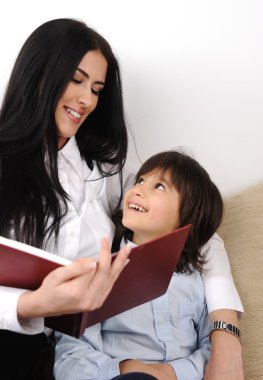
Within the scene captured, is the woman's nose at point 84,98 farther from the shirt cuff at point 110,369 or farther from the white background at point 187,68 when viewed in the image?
the shirt cuff at point 110,369

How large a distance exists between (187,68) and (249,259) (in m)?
0.67

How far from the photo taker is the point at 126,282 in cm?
103

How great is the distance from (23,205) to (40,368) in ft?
1.32

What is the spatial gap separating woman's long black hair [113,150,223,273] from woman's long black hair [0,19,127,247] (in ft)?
0.89

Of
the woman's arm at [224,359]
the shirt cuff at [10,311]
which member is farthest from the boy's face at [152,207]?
the shirt cuff at [10,311]

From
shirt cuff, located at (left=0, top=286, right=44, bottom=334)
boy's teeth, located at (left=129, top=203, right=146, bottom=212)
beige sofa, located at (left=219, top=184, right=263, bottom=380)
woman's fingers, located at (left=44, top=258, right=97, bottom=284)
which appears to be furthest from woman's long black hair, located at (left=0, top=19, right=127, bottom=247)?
beige sofa, located at (left=219, top=184, right=263, bottom=380)

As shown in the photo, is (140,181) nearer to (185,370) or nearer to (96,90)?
(96,90)

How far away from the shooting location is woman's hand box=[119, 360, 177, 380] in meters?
1.18

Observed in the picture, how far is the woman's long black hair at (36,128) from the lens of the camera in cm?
127

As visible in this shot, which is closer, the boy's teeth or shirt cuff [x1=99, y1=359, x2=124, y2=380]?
shirt cuff [x1=99, y1=359, x2=124, y2=380]

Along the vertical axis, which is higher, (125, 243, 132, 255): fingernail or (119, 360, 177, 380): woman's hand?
(125, 243, 132, 255): fingernail

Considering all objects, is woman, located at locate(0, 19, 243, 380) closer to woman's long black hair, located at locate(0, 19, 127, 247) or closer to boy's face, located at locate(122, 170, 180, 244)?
woman's long black hair, located at locate(0, 19, 127, 247)

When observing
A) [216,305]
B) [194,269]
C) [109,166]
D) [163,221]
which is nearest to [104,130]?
[109,166]

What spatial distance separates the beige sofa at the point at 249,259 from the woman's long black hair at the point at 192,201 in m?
0.14
